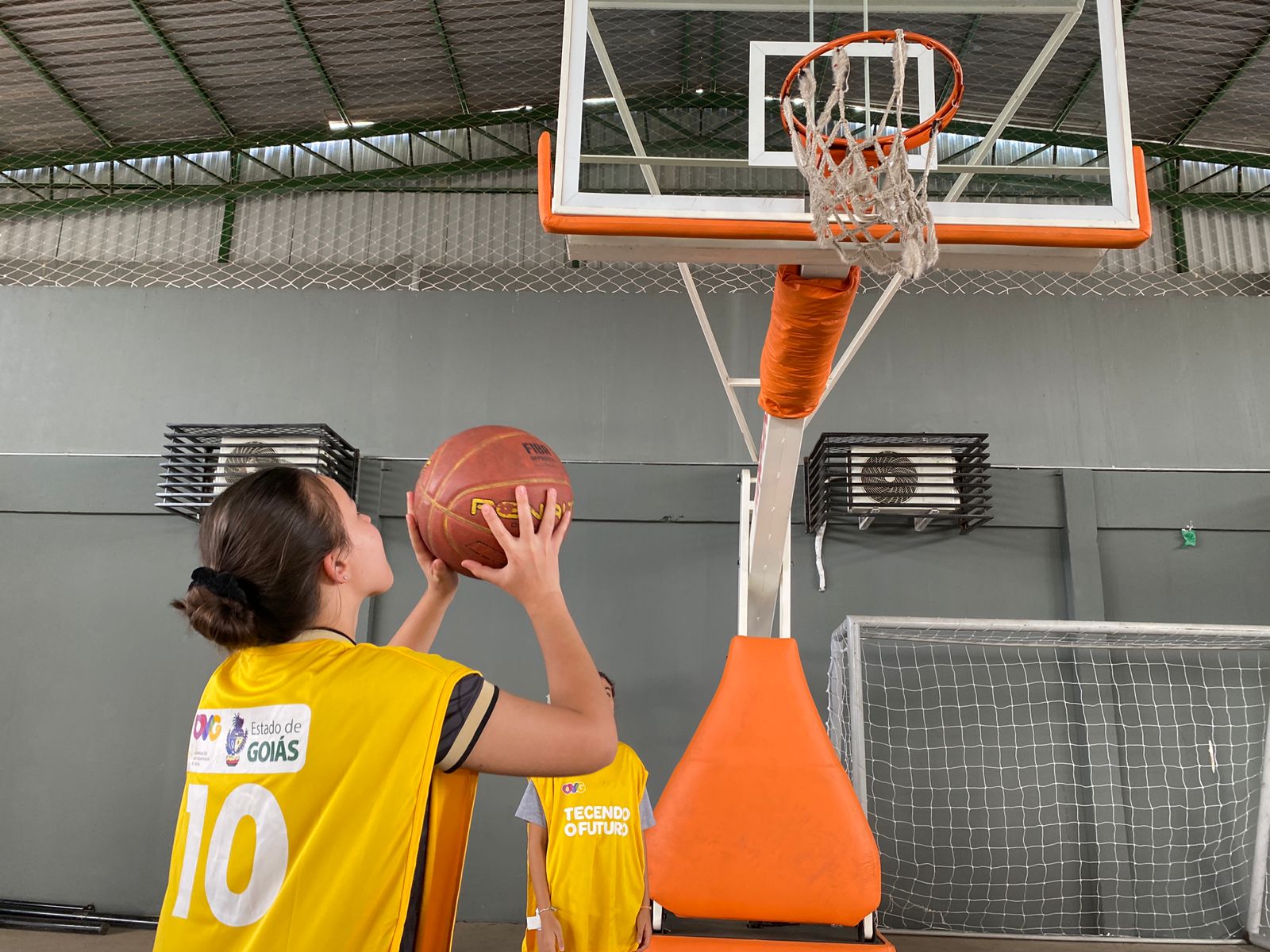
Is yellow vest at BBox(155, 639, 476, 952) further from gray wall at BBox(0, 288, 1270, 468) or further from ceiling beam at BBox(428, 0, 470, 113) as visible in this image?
ceiling beam at BBox(428, 0, 470, 113)

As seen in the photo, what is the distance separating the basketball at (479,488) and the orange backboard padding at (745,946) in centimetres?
305

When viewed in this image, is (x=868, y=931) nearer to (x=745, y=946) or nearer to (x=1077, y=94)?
(x=745, y=946)

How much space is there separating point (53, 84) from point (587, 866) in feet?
23.1

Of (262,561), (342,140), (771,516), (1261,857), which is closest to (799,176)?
(771,516)

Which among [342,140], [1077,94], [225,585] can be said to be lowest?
[225,585]

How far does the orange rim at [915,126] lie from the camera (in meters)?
2.53

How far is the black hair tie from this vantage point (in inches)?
42.9

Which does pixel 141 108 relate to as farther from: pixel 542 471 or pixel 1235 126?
pixel 1235 126

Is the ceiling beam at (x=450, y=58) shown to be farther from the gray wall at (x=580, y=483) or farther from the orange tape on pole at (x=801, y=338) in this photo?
the orange tape on pole at (x=801, y=338)

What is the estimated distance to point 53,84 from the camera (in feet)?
22.5

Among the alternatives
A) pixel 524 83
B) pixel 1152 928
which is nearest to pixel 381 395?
pixel 524 83

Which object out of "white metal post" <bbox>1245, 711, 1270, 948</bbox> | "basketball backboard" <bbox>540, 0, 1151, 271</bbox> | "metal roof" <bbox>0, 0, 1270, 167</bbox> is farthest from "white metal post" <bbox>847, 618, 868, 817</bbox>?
"metal roof" <bbox>0, 0, 1270, 167</bbox>

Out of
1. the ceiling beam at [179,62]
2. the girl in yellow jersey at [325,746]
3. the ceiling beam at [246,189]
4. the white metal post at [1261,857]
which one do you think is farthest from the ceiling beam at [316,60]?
the white metal post at [1261,857]

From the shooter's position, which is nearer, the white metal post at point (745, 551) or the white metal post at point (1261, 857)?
the white metal post at point (745, 551)
